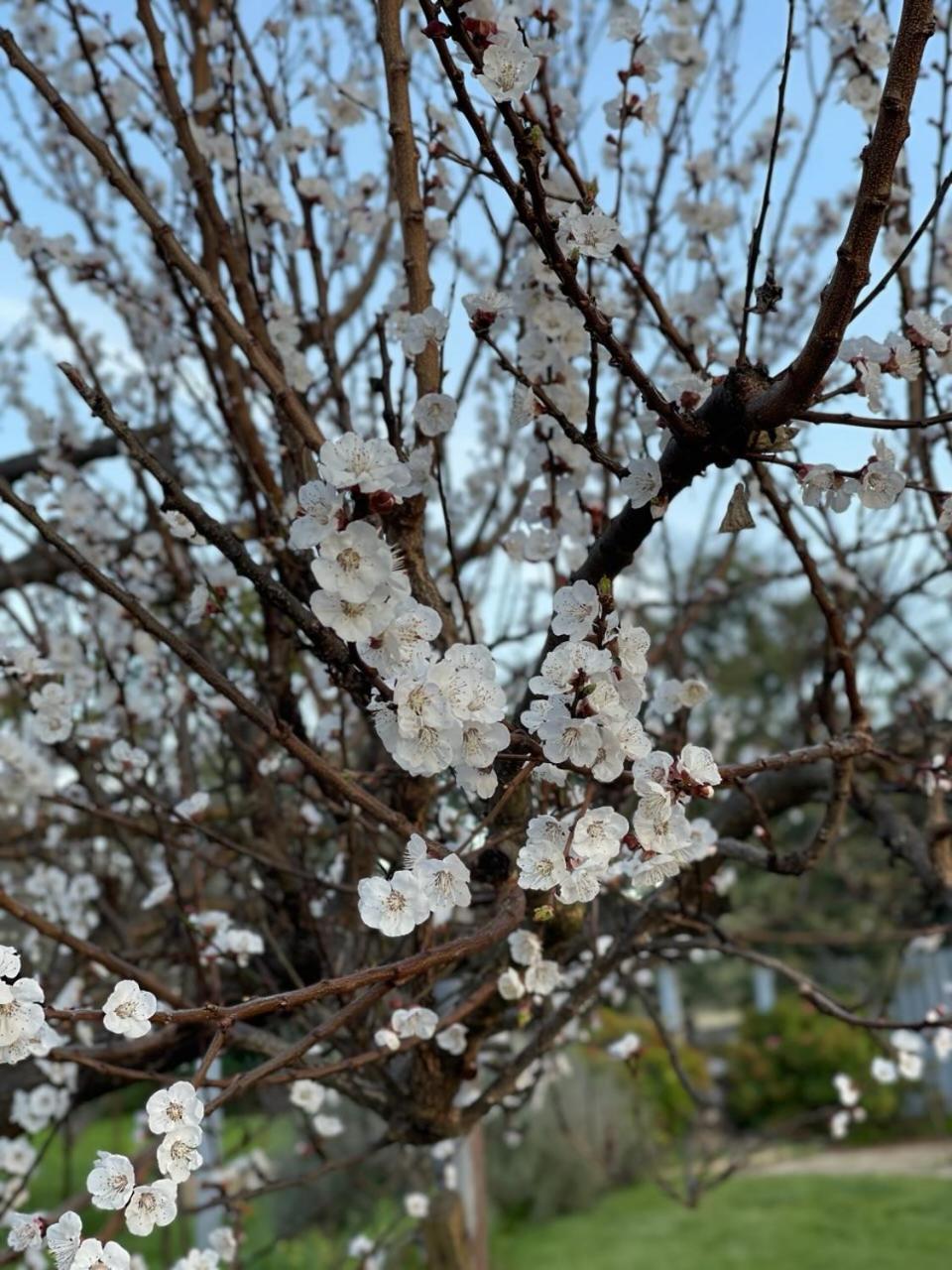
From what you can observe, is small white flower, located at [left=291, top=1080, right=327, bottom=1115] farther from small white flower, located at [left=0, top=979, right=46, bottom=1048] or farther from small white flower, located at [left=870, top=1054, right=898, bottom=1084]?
small white flower, located at [left=870, top=1054, right=898, bottom=1084]

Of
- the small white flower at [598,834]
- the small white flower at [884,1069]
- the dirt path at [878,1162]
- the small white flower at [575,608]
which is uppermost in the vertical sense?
the small white flower at [575,608]

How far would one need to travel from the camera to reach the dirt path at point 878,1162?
907 cm

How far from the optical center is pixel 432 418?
161 cm

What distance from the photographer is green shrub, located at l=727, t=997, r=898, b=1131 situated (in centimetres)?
1073

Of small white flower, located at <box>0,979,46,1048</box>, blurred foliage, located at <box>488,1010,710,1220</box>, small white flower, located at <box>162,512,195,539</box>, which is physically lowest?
blurred foliage, located at <box>488,1010,710,1220</box>

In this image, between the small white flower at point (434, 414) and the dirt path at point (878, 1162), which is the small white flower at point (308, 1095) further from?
the dirt path at point (878, 1162)

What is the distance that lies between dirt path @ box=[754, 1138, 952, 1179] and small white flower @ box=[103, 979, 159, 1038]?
352 inches

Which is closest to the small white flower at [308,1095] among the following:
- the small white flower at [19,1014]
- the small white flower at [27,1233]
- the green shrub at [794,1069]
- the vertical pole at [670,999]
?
the small white flower at [27,1233]

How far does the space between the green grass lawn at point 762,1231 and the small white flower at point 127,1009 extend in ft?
20.7

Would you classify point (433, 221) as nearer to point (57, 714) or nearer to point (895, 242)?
point (895, 242)

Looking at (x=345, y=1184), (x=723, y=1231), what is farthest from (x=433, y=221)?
(x=723, y=1231)

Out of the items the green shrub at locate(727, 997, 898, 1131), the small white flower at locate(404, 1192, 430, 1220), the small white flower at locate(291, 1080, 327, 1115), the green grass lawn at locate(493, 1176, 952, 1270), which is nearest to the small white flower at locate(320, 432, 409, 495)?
the small white flower at locate(291, 1080, 327, 1115)

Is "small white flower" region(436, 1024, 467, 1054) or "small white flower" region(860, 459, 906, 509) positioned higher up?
"small white flower" region(860, 459, 906, 509)

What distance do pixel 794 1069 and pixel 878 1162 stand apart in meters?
1.33
